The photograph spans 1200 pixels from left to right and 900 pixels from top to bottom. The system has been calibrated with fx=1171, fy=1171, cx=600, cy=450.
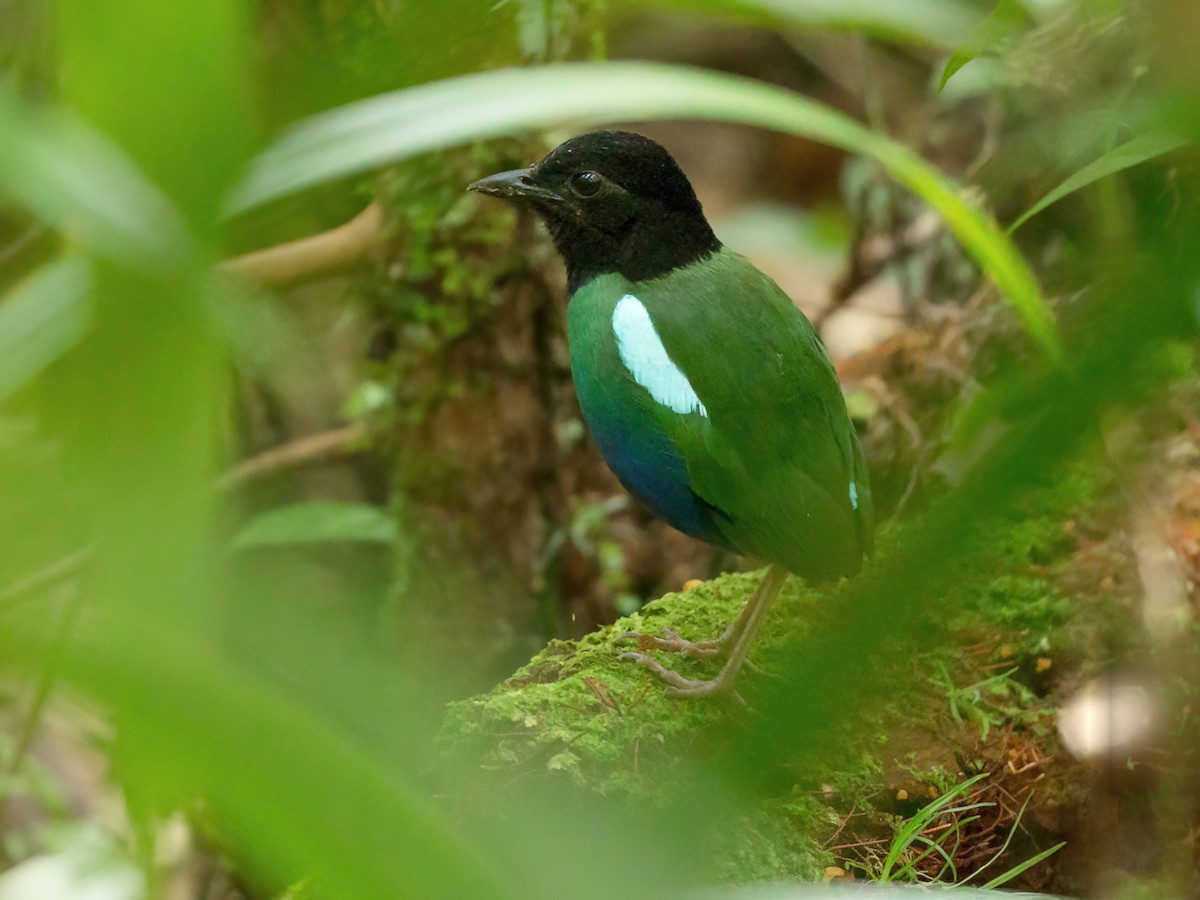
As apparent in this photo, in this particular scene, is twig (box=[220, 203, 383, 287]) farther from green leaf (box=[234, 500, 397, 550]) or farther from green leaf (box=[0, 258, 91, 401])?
green leaf (box=[0, 258, 91, 401])

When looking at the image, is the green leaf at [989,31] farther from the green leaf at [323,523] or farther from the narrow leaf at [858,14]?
the green leaf at [323,523]

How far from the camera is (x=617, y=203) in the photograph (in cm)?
334

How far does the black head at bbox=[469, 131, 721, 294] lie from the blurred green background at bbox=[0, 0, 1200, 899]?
1.68ft

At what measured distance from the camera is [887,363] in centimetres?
470

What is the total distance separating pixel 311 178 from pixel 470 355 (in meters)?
3.94

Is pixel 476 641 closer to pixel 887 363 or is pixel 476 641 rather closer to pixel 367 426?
pixel 367 426

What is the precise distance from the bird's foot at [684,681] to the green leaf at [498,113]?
3.70ft

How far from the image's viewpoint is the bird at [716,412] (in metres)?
2.90

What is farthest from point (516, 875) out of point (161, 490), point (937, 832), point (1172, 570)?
point (1172, 570)

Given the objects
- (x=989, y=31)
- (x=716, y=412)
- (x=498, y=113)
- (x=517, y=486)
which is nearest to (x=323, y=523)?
(x=517, y=486)

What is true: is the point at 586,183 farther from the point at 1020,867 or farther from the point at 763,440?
the point at 1020,867

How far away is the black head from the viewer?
331 centimetres

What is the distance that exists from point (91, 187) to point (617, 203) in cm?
274

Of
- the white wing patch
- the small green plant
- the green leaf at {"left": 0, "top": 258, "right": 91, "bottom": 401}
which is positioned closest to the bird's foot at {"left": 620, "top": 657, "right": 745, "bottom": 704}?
the small green plant
